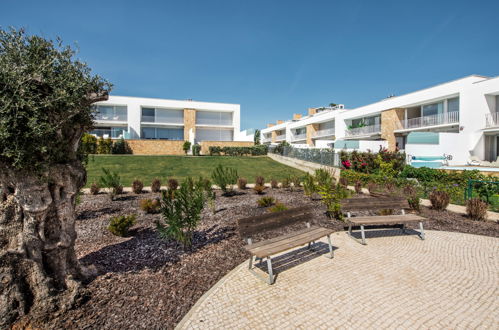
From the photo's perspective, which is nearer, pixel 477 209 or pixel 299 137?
pixel 477 209

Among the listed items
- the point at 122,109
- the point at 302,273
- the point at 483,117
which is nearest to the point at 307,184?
the point at 302,273

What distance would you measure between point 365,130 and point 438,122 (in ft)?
29.1

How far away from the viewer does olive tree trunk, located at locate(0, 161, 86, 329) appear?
2.69m

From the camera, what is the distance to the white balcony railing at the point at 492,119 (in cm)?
1909

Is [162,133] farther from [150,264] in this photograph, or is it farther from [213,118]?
[150,264]

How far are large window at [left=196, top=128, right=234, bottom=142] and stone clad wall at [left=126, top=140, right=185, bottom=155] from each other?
977cm

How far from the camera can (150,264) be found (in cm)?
405

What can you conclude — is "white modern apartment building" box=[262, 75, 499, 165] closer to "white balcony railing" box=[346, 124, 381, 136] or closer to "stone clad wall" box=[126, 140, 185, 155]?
"white balcony railing" box=[346, 124, 381, 136]

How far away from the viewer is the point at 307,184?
934cm

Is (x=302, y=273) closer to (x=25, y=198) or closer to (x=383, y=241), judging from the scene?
(x=383, y=241)

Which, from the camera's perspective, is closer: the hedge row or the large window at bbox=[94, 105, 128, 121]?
the hedge row

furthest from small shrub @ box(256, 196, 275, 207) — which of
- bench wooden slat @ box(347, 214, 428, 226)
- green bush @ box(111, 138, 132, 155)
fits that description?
green bush @ box(111, 138, 132, 155)

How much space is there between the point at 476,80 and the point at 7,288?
28585 millimetres

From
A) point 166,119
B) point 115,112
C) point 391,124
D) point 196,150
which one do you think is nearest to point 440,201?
point 391,124
